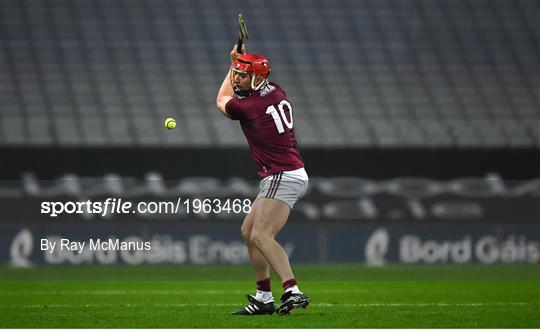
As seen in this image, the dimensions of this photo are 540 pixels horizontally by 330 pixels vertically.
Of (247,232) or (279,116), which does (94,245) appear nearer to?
(247,232)

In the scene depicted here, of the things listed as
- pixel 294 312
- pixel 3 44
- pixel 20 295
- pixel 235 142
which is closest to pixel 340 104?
pixel 235 142

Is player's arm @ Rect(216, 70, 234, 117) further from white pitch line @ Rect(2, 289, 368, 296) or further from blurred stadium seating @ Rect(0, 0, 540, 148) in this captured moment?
blurred stadium seating @ Rect(0, 0, 540, 148)

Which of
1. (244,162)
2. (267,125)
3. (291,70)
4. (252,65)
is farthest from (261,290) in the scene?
(291,70)

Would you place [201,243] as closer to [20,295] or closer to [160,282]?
[160,282]

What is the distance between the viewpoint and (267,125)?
10375 mm

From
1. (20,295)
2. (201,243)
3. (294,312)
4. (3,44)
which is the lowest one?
(294,312)

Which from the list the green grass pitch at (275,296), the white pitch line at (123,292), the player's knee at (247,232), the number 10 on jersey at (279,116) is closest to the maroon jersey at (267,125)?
the number 10 on jersey at (279,116)

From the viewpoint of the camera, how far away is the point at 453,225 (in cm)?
2155

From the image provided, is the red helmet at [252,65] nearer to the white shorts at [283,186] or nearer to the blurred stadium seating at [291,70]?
the white shorts at [283,186]

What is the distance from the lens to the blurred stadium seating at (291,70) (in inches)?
957

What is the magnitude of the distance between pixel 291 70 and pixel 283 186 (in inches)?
662

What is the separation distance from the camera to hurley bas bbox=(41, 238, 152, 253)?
19.7m

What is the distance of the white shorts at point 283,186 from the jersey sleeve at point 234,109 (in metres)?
0.58

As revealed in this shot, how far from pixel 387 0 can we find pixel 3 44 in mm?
8875
